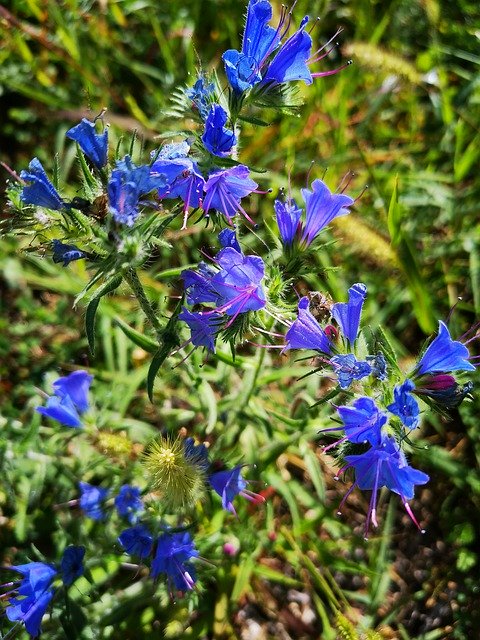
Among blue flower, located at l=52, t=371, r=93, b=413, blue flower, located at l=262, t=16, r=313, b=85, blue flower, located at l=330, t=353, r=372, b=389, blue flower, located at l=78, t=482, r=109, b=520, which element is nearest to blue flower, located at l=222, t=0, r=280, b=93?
blue flower, located at l=262, t=16, r=313, b=85

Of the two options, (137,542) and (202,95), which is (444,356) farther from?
(137,542)

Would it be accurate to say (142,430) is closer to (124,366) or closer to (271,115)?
(124,366)

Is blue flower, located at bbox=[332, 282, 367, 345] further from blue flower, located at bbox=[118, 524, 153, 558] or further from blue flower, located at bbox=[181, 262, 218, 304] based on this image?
blue flower, located at bbox=[118, 524, 153, 558]

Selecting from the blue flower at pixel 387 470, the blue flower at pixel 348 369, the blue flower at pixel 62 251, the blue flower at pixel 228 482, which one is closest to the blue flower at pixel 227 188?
the blue flower at pixel 62 251

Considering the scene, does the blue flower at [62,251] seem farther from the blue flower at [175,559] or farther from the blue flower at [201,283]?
the blue flower at [175,559]

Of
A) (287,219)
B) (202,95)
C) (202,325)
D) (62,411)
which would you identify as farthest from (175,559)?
(202,95)

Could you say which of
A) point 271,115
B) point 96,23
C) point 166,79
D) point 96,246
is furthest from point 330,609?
point 96,23
